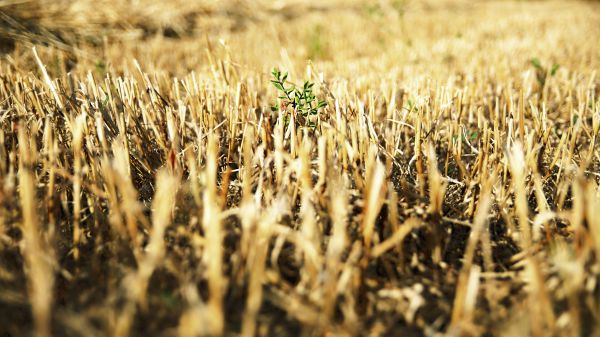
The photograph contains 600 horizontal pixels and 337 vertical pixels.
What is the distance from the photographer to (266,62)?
2838 millimetres

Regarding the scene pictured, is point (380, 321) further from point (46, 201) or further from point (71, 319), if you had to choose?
point (46, 201)

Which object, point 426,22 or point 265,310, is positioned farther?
point 426,22

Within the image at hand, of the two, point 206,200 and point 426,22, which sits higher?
point 426,22

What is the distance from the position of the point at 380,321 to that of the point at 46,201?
0.82 metres

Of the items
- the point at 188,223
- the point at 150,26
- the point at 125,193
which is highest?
the point at 150,26

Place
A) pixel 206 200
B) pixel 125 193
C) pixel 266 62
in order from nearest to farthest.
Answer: pixel 125 193, pixel 206 200, pixel 266 62

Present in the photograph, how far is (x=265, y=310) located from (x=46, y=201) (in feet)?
1.94

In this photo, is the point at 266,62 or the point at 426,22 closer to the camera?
the point at 266,62

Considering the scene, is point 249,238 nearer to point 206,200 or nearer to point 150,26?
point 206,200

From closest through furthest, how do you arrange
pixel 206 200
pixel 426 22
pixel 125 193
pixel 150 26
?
pixel 125 193
pixel 206 200
pixel 150 26
pixel 426 22

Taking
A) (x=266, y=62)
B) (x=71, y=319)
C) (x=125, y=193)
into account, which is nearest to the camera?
(x=71, y=319)

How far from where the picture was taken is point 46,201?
93 cm

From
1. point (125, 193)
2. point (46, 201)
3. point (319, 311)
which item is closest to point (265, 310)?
point (319, 311)

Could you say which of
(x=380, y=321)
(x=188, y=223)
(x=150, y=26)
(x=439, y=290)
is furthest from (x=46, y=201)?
(x=150, y=26)
